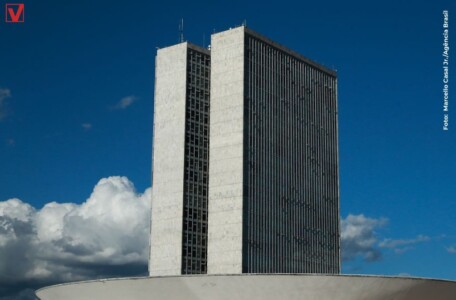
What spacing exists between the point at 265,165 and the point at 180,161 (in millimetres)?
12542

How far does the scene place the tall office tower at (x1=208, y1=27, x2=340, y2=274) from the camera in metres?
119

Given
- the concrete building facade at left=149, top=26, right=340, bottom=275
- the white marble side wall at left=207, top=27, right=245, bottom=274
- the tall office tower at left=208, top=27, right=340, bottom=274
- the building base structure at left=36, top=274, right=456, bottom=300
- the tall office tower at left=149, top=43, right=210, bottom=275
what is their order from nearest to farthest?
1. the building base structure at left=36, top=274, right=456, bottom=300
2. the white marble side wall at left=207, top=27, right=245, bottom=274
3. the tall office tower at left=208, top=27, right=340, bottom=274
4. the concrete building facade at left=149, top=26, right=340, bottom=275
5. the tall office tower at left=149, top=43, right=210, bottom=275

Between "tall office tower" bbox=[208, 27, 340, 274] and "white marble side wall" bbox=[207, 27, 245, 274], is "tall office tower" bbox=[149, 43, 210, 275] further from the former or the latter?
"tall office tower" bbox=[208, 27, 340, 274]

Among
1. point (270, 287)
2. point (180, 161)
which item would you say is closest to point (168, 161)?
point (180, 161)

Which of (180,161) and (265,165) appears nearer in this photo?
(180,161)

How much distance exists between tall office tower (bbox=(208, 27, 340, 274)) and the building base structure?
25557mm

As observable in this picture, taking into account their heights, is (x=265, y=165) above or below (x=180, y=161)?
below

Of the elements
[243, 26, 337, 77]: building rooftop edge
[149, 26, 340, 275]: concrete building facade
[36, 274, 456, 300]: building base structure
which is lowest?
[36, 274, 456, 300]: building base structure

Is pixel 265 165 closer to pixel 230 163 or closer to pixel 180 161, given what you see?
pixel 230 163

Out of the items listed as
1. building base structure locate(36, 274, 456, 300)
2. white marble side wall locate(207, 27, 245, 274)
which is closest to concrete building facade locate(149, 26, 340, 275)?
white marble side wall locate(207, 27, 245, 274)

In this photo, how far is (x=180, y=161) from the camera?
12219cm

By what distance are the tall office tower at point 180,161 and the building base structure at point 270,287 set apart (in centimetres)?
2568

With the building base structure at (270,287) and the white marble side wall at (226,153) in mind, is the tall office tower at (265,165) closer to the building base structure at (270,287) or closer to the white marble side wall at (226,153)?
the white marble side wall at (226,153)

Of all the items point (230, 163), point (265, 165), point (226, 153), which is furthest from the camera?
point (265, 165)
